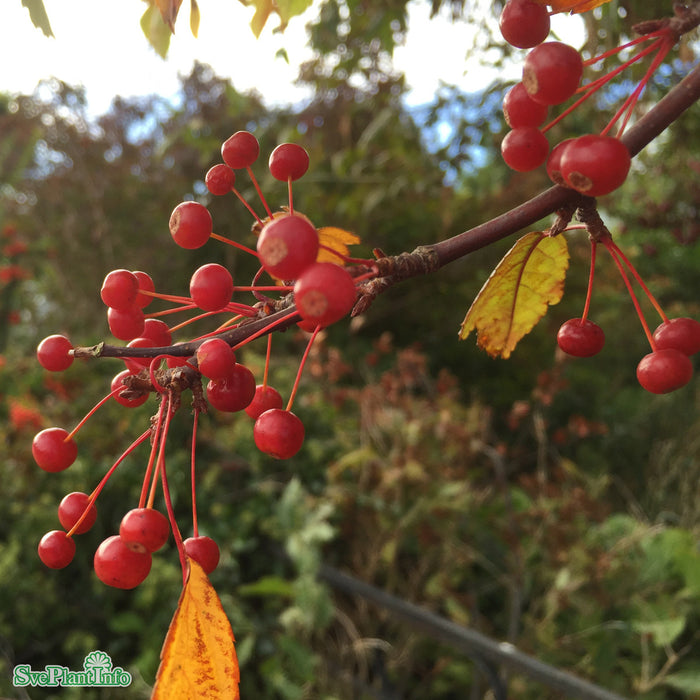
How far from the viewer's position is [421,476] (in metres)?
2.08

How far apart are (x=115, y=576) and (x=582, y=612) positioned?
199cm

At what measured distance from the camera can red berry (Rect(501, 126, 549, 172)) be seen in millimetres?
454

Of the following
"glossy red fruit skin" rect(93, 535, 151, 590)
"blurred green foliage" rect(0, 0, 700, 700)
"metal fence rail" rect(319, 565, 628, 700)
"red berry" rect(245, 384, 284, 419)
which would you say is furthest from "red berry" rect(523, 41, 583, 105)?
"metal fence rail" rect(319, 565, 628, 700)

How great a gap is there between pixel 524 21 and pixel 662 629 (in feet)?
6.76

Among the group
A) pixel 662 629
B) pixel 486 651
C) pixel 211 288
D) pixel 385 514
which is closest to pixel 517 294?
pixel 211 288

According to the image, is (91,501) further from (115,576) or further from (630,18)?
(630,18)

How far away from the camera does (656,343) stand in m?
0.53

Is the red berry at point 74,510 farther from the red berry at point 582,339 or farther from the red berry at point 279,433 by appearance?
the red berry at point 582,339

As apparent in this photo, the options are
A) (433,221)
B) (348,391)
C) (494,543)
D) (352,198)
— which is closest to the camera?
(494,543)

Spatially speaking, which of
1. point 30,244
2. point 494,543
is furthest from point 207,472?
point 30,244

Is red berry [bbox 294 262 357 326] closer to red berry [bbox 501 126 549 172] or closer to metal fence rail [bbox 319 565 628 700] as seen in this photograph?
red berry [bbox 501 126 549 172]

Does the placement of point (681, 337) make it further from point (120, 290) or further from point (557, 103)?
point (120, 290)

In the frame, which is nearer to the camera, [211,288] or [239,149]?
[211,288]

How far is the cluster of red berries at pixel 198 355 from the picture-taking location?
1.15 ft
